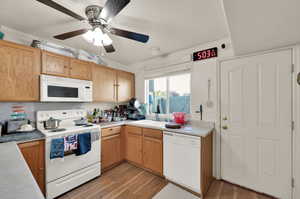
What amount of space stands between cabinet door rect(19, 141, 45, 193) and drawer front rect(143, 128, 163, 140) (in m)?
1.48

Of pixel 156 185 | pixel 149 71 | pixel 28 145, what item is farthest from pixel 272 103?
pixel 28 145

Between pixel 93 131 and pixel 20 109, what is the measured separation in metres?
1.11

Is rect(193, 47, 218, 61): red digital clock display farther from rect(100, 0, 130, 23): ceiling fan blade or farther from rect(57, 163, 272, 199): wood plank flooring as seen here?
rect(57, 163, 272, 199): wood plank flooring

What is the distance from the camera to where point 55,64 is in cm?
201

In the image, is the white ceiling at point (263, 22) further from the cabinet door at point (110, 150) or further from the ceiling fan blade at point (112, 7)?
the cabinet door at point (110, 150)

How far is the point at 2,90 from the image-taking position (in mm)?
1590

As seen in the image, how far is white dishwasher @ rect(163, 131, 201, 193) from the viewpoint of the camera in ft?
5.61

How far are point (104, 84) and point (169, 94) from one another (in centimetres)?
142

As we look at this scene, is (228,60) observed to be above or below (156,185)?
above

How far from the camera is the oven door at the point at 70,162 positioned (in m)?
1.63

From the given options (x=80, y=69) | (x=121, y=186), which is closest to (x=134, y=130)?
(x=121, y=186)

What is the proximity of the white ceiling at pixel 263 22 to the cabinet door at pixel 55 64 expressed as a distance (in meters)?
2.31

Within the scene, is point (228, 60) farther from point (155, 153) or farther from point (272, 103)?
point (155, 153)

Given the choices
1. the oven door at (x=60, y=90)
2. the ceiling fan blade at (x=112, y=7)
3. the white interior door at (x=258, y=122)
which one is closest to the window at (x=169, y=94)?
the white interior door at (x=258, y=122)
